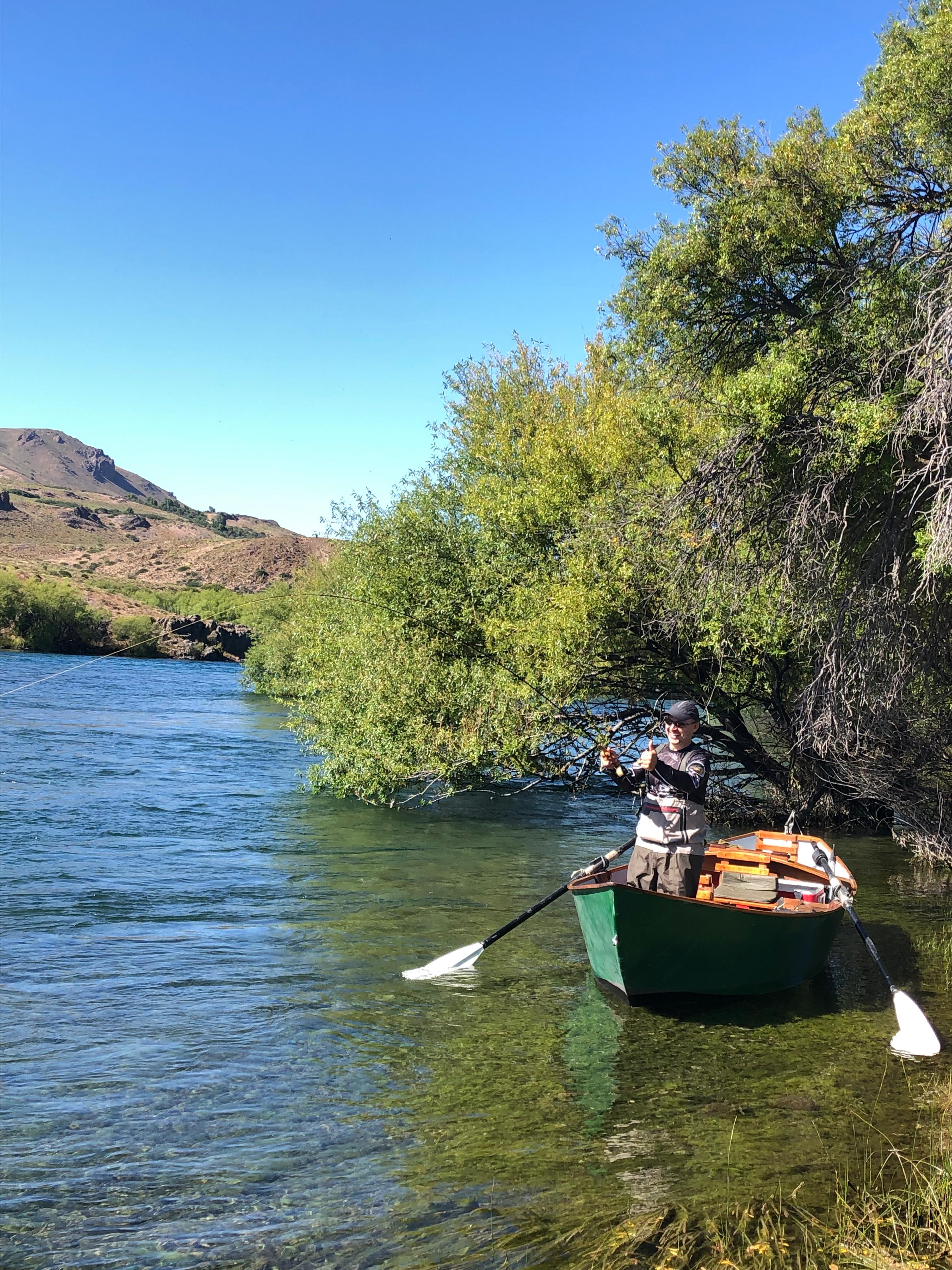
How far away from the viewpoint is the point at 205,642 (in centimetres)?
6762

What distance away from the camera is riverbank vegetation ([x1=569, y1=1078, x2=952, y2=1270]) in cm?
420

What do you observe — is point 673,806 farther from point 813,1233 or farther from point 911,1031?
point 813,1233

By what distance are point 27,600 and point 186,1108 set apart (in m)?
59.5

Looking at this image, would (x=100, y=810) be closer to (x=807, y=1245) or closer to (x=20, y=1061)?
(x=20, y=1061)

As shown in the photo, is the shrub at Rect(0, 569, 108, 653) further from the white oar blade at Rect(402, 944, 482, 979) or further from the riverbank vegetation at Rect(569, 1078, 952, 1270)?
the riverbank vegetation at Rect(569, 1078, 952, 1270)

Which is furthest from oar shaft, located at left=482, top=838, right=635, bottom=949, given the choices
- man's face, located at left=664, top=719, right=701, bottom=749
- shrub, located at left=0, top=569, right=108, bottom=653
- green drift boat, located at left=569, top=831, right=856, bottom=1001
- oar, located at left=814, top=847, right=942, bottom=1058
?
shrub, located at left=0, top=569, right=108, bottom=653

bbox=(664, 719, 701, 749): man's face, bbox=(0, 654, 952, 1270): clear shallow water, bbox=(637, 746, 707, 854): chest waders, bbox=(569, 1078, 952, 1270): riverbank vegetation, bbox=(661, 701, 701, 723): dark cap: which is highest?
bbox=(661, 701, 701, 723): dark cap

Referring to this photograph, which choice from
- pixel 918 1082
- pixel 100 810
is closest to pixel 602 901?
pixel 918 1082

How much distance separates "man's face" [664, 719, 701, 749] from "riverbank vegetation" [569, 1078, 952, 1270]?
3243mm

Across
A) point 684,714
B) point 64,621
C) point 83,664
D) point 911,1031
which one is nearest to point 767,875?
point 911,1031

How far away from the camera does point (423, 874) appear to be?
1301 cm

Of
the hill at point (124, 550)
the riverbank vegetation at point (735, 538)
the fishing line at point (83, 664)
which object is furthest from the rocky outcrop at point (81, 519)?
the riverbank vegetation at point (735, 538)

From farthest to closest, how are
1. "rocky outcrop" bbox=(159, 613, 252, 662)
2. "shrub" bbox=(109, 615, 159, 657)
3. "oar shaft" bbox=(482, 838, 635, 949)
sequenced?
"rocky outcrop" bbox=(159, 613, 252, 662) < "shrub" bbox=(109, 615, 159, 657) < "oar shaft" bbox=(482, 838, 635, 949)

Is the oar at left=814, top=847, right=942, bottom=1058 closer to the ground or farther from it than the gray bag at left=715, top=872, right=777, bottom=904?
closer to the ground
